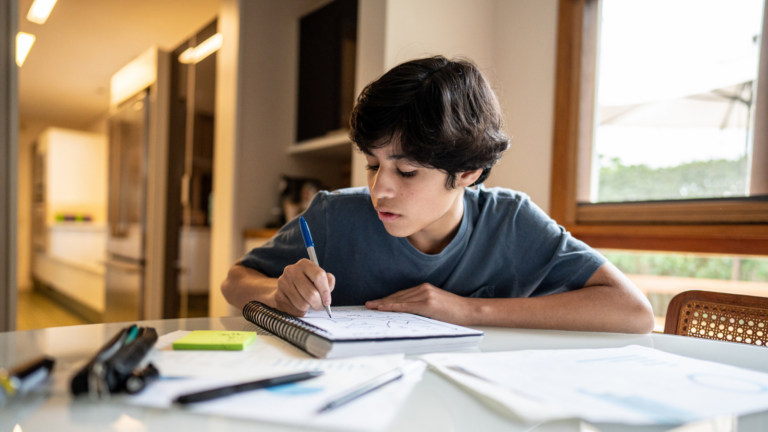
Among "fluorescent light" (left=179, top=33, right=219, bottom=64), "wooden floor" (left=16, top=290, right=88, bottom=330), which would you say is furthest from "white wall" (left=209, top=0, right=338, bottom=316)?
"wooden floor" (left=16, top=290, right=88, bottom=330)

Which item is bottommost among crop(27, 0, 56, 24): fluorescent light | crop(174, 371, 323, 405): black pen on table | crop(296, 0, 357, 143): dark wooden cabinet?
crop(174, 371, 323, 405): black pen on table

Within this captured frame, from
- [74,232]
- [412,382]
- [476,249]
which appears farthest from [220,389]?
[74,232]

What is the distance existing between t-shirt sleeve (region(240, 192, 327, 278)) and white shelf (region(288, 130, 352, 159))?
37.9 inches

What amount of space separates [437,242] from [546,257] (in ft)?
0.83

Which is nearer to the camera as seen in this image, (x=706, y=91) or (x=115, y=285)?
(x=706, y=91)

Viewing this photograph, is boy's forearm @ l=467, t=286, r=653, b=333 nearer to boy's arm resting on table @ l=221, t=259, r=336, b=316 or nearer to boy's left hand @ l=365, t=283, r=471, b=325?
boy's left hand @ l=365, t=283, r=471, b=325

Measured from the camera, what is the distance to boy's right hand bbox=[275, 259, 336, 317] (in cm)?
71

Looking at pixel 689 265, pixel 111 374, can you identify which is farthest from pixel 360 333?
pixel 689 265

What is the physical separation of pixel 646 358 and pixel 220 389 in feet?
1.79

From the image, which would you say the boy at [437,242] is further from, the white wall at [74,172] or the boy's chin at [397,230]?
the white wall at [74,172]

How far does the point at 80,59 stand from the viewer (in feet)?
Result: 14.0

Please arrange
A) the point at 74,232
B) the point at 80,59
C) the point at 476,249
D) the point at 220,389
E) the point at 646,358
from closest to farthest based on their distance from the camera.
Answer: the point at 220,389, the point at 646,358, the point at 476,249, the point at 80,59, the point at 74,232

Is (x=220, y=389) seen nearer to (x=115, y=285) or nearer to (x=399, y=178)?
(x=399, y=178)

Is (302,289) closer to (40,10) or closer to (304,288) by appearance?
(304,288)
